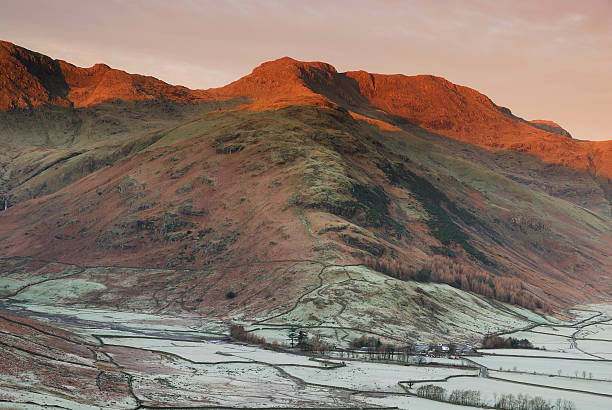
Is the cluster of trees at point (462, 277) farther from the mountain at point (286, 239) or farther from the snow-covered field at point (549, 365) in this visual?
the snow-covered field at point (549, 365)

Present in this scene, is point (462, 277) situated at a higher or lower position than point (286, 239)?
lower

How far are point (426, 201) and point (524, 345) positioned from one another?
88.9m

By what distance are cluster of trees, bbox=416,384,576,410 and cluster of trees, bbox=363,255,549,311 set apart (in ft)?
191

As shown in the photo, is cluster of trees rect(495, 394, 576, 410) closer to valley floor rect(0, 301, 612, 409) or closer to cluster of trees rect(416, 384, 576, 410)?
cluster of trees rect(416, 384, 576, 410)

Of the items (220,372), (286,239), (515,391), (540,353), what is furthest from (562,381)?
(286,239)

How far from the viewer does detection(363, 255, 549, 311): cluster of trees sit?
112081 millimetres

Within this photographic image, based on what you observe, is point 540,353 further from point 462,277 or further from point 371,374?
point 462,277

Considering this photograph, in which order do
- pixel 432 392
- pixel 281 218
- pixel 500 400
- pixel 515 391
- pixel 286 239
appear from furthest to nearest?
pixel 281 218 → pixel 286 239 → pixel 515 391 → pixel 432 392 → pixel 500 400

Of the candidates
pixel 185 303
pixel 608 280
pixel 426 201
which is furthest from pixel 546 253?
pixel 185 303

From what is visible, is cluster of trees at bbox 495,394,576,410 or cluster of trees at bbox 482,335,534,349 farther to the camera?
cluster of trees at bbox 482,335,534,349

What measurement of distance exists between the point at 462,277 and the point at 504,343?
39.3m

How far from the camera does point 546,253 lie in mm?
192750

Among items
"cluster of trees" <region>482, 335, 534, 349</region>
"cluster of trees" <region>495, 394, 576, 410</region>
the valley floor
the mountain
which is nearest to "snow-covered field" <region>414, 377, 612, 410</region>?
the valley floor

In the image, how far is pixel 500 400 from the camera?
48312 millimetres
